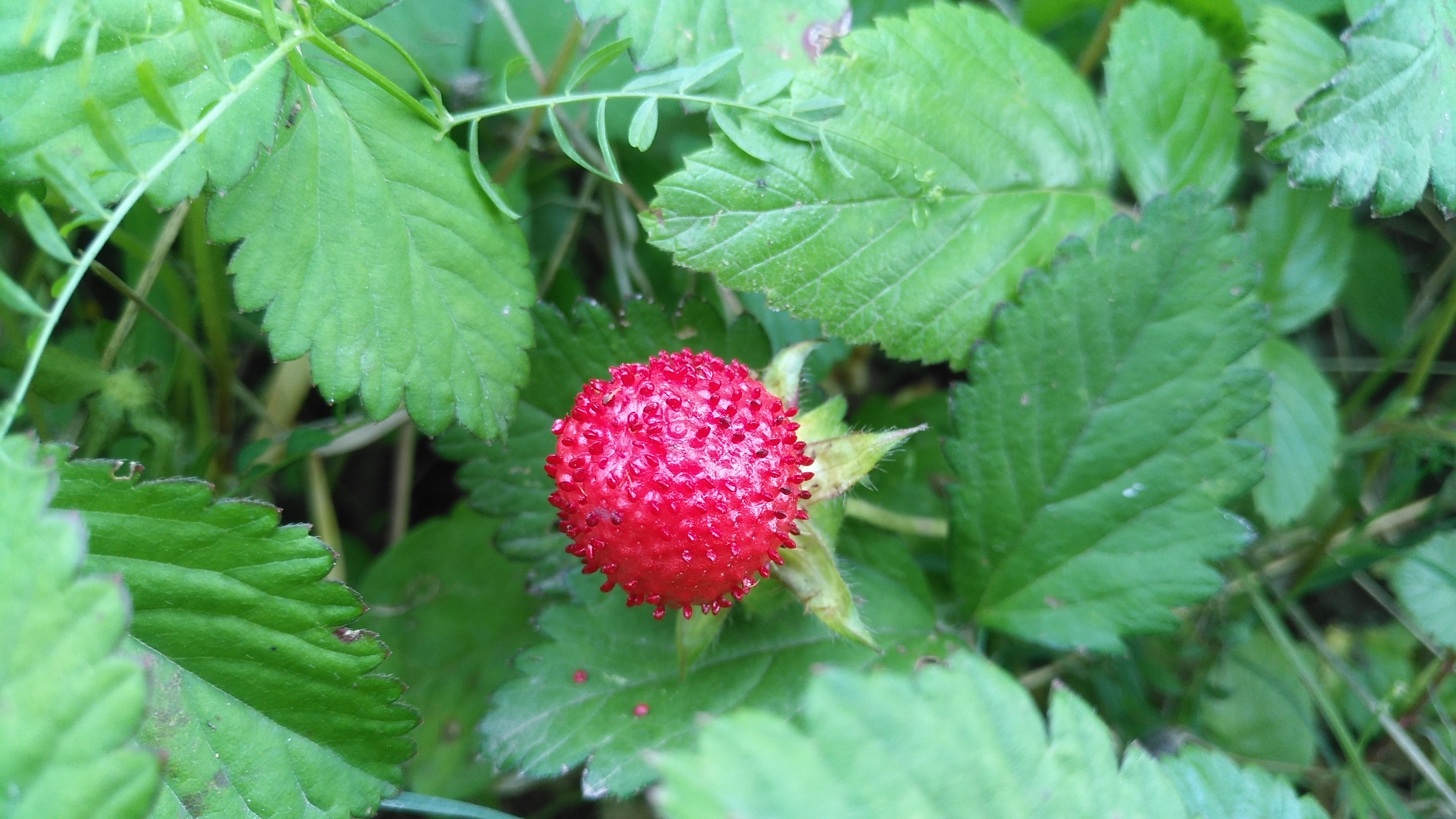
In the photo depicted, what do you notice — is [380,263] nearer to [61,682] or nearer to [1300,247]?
[61,682]

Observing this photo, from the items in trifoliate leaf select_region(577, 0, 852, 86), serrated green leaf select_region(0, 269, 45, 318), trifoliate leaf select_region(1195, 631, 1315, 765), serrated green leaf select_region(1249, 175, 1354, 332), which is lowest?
trifoliate leaf select_region(1195, 631, 1315, 765)

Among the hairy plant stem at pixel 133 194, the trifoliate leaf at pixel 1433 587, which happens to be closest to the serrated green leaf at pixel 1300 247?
the trifoliate leaf at pixel 1433 587

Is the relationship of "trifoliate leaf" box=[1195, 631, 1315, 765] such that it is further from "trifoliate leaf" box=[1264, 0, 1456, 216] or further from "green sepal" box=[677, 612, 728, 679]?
"green sepal" box=[677, 612, 728, 679]

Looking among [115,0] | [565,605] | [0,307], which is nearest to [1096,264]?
[565,605]

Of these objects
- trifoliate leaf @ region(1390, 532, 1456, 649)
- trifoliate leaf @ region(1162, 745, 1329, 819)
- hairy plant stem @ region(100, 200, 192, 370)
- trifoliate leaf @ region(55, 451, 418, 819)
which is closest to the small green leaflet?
trifoliate leaf @ region(1162, 745, 1329, 819)

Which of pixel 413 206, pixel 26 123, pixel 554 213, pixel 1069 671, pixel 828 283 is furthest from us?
pixel 554 213

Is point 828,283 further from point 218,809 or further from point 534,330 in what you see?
point 218,809

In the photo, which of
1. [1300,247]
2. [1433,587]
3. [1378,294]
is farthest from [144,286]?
[1378,294]

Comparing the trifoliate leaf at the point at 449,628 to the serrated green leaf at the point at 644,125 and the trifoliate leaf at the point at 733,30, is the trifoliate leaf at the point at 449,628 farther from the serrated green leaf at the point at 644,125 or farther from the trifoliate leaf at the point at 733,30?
the trifoliate leaf at the point at 733,30
